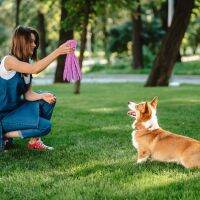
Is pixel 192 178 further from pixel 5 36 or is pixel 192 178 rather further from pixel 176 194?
pixel 5 36

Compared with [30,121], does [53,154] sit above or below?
below

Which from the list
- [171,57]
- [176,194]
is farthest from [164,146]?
[171,57]

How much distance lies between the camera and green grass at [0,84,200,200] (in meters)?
6.19

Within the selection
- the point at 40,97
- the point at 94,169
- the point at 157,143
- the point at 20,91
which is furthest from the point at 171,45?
the point at 94,169

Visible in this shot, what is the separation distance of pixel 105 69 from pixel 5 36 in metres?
20.1

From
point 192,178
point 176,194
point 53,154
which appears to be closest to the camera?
point 176,194

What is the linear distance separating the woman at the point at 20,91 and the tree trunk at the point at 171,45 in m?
14.3

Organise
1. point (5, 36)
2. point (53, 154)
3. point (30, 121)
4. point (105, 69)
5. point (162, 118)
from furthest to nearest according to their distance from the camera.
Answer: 1. point (5, 36)
2. point (105, 69)
3. point (162, 118)
4. point (53, 154)
5. point (30, 121)

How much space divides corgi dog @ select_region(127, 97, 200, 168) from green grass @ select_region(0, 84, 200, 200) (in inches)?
4.7

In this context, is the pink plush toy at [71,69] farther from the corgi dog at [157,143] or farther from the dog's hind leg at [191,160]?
the dog's hind leg at [191,160]

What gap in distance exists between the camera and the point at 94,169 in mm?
7266

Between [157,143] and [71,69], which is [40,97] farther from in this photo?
[157,143]

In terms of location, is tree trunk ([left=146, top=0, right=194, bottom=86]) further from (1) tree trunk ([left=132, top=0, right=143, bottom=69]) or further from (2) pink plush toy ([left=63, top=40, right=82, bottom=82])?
(2) pink plush toy ([left=63, top=40, right=82, bottom=82])

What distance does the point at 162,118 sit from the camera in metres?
12.5
